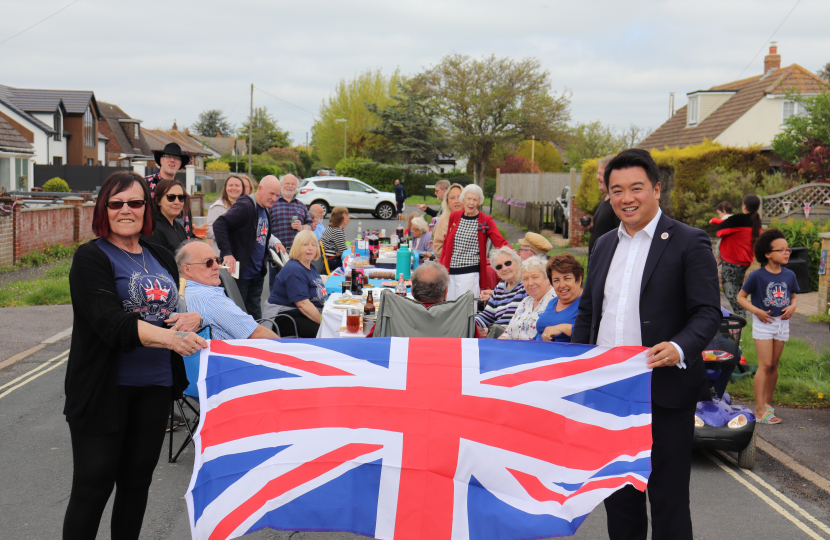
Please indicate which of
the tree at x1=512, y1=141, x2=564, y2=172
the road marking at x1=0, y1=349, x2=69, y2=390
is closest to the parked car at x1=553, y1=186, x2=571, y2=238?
the road marking at x1=0, y1=349, x2=69, y2=390

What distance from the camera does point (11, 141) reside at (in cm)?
3206

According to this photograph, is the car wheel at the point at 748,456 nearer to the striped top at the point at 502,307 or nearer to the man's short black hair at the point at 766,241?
the man's short black hair at the point at 766,241

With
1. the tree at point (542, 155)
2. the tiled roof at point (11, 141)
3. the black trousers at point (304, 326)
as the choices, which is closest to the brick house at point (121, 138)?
the tiled roof at point (11, 141)

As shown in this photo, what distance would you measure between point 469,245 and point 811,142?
49.1 ft

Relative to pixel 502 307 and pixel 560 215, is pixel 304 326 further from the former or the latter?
pixel 560 215

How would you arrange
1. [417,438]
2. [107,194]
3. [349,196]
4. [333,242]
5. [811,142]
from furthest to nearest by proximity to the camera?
[349,196], [811,142], [333,242], [417,438], [107,194]

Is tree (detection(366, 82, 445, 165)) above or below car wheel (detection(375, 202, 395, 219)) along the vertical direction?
above

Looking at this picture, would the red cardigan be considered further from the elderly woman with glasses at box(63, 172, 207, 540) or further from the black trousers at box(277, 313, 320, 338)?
the elderly woman with glasses at box(63, 172, 207, 540)

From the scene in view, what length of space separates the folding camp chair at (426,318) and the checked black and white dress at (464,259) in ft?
9.24

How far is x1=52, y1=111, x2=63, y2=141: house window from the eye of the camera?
45.7 meters

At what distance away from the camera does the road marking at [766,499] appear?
166 inches

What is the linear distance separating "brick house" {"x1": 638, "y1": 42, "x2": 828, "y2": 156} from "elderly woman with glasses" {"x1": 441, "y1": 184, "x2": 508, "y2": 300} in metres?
22.9

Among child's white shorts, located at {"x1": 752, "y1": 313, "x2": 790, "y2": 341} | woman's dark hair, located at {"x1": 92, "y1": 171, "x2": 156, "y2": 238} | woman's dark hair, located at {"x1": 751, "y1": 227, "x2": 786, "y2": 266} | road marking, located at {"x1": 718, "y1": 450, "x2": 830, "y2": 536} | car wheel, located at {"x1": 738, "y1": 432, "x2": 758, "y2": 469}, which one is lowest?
road marking, located at {"x1": 718, "y1": 450, "x2": 830, "y2": 536}

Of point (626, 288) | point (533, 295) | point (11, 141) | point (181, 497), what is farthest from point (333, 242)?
point (11, 141)
